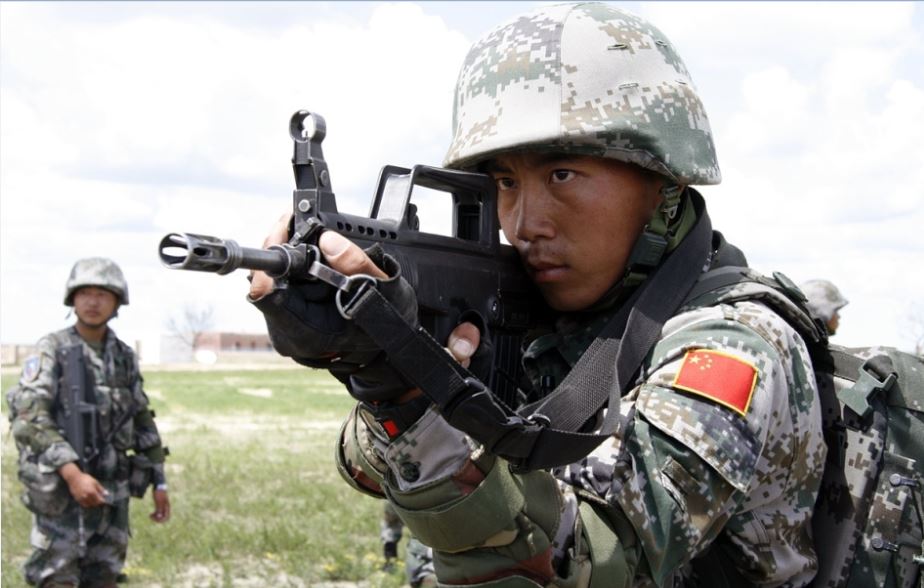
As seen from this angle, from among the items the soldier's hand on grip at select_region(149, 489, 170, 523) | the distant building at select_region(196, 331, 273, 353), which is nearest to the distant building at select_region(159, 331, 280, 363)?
the distant building at select_region(196, 331, 273, 353)

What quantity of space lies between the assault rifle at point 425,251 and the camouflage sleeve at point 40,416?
632cm

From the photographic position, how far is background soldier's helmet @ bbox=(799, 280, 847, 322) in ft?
33.1

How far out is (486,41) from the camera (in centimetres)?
288

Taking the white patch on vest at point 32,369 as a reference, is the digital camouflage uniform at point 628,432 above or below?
above

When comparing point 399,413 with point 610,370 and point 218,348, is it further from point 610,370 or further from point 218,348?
point 218,348

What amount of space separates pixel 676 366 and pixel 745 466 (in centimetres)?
25

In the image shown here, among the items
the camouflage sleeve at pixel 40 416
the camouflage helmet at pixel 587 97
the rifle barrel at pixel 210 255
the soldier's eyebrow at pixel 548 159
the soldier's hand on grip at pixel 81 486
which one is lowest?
the soldier's hand on grip at pixel 81 486

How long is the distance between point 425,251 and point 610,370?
1.63 ft

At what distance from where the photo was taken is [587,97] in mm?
2621

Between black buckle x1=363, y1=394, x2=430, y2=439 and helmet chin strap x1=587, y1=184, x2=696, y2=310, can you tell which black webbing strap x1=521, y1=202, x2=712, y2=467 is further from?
black buckle x1=363, y1=394, x2=430, y2=439

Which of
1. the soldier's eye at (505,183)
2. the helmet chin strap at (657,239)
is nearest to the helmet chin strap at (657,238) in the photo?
the helmet chin strap at (657,239)

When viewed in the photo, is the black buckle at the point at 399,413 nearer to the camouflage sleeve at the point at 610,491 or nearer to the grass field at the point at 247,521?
the camouflage sleeve at the point at 610,491

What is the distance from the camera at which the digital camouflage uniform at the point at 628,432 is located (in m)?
2.10

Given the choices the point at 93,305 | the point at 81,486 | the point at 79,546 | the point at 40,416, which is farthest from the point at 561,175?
the point at 93,305
